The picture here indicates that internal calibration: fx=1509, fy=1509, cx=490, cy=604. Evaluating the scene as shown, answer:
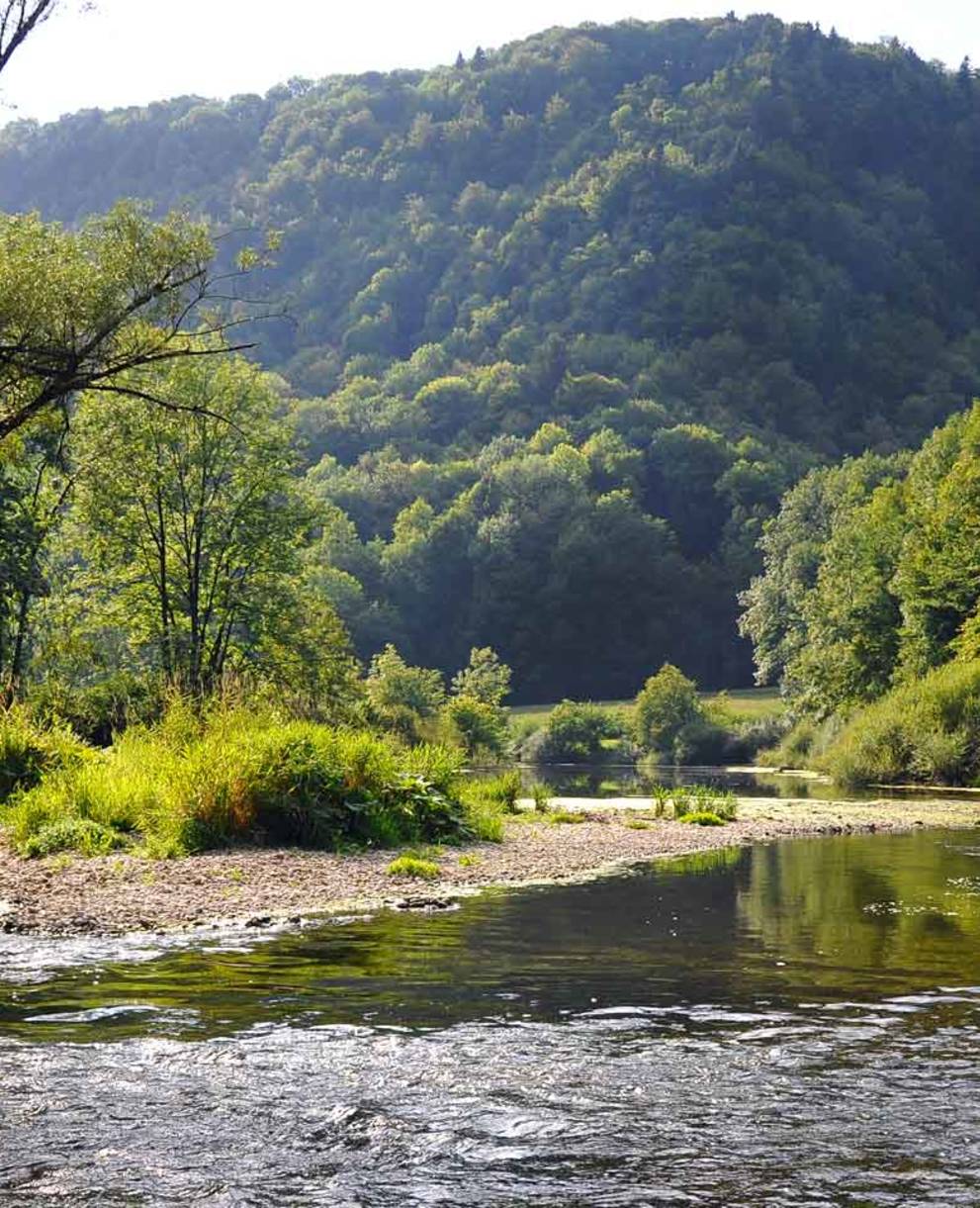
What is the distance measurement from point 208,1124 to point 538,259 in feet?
628

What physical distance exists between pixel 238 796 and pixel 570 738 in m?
68.6

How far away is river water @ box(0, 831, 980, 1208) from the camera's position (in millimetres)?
6953

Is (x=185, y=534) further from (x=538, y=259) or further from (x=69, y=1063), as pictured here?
(x=538, y=259)

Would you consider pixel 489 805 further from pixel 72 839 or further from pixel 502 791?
pixel 72 839

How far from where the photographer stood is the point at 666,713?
8569cm

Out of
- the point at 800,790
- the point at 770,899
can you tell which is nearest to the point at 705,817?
the point at 770,899

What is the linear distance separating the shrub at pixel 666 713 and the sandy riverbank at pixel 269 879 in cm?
5784

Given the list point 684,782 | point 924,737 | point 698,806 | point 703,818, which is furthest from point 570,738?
point 703,818

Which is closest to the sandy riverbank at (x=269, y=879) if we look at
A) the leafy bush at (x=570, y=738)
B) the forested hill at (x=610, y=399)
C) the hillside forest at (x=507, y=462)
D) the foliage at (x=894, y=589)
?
the hillside forest at (x=507, y=462)

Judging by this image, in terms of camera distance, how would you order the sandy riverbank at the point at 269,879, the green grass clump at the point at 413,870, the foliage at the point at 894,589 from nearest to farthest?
1. the sandy riverbank at the point at 269,879
2. the green grass clump at the point at 413,870
3. the foliage at the point at 894,589

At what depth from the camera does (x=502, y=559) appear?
14338 centimetres

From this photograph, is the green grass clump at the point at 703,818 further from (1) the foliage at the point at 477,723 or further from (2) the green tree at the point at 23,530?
(1) the foliage at the point at 477,723

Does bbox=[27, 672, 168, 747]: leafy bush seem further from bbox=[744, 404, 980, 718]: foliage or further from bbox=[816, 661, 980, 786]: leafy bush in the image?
bbox=[744, 404, 980, 718]: foliage

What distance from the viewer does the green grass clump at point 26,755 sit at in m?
25.1
